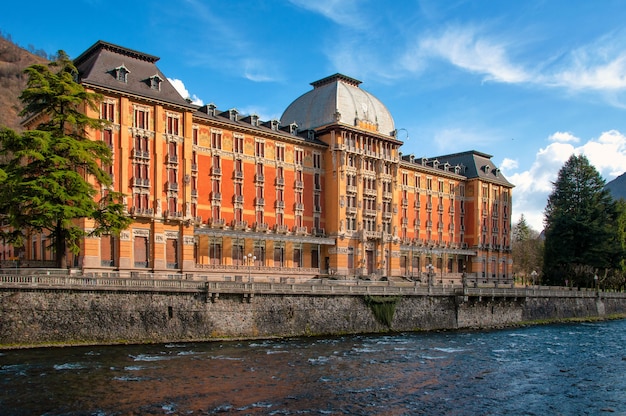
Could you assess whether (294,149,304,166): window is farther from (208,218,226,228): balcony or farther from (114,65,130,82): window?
(114,65,130,82): window

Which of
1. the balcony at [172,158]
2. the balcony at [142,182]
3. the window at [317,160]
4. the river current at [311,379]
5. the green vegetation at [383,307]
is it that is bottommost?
the river current at [311,379]

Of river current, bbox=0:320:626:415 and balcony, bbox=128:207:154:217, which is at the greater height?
balcony, bbox=128:207:154:217

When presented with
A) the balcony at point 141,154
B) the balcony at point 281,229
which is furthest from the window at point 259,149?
the balcony at point 141,154

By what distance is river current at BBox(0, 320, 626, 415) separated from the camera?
92.2 ft

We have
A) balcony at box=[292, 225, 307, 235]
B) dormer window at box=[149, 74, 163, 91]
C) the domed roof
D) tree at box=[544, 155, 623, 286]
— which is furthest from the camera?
tree at box=[544, 155, 623, 286]

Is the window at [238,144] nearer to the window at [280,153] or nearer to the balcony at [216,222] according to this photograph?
the window at [280,153]

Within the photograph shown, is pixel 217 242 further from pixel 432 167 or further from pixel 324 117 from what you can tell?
pixel 432 167

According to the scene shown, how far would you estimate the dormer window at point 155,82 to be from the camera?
62.5m

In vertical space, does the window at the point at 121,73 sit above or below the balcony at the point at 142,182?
above

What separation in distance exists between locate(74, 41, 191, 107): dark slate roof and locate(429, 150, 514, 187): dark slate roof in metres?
58.3

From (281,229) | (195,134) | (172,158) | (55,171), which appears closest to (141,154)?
(172,158)

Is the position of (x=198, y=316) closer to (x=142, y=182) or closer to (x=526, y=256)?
(x=142, y=182)

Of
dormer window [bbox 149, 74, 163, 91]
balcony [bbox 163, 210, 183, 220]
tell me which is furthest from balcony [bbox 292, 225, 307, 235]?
dormer window [bbox 149, 74, 163, 91]

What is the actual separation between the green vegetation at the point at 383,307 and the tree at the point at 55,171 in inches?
882
